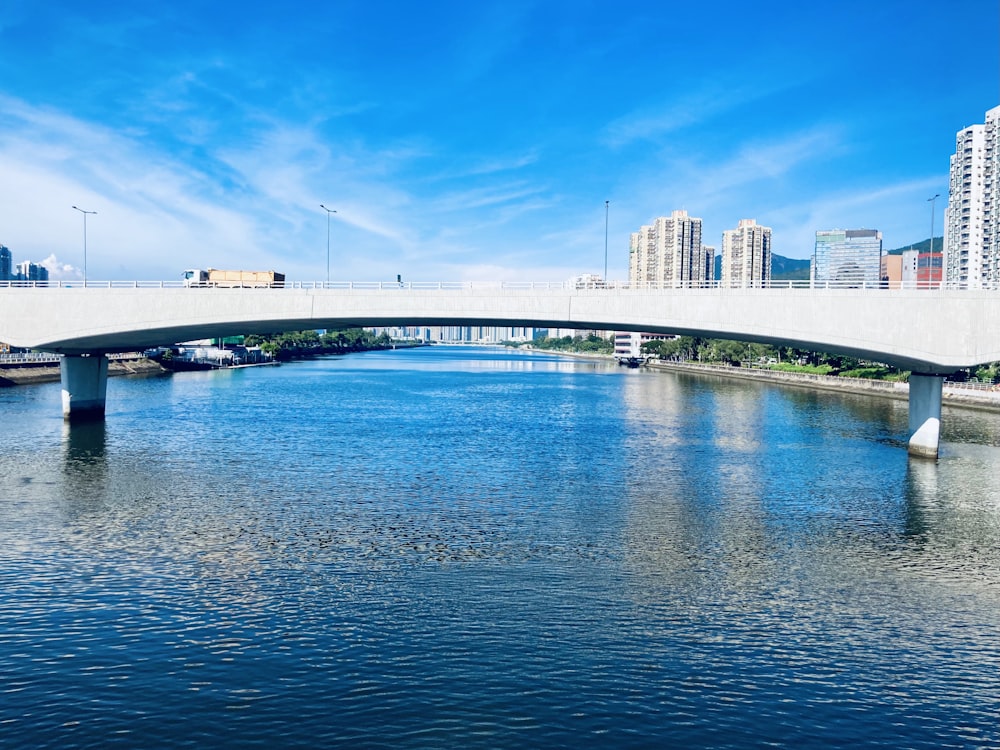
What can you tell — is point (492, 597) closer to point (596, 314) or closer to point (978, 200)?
point (596, 314)

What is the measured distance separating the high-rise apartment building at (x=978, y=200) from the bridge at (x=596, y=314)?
129964 mm

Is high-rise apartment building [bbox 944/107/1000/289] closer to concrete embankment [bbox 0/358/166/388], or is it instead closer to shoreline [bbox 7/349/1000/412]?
shoreline [bbox 7/349/1000/412]

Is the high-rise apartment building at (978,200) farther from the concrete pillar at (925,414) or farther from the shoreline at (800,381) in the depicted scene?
the concrete pillar at (925,414)

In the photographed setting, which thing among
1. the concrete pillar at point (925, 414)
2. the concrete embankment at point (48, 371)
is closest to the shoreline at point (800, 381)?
the concrete embankment at point (48, 371)

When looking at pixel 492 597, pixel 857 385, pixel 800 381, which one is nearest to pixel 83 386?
pixel 492 597

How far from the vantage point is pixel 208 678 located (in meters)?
15.8

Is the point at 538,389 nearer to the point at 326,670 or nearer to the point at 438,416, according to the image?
the point at 438,416

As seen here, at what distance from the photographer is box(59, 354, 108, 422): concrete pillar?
55.4 meters

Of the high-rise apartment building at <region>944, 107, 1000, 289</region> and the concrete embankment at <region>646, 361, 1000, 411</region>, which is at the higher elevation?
the high-rise apartment building at <region>944, 107, 1000, 289</region>

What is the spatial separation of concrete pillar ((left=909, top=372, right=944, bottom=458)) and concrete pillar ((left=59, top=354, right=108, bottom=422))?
56.0 meters

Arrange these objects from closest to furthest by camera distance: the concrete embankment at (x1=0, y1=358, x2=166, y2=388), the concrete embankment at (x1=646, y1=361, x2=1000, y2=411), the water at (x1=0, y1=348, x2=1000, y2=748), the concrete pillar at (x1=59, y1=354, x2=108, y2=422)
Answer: the water at (x1=0, y1=348, x2=1000, y2=748) → the concrete pillar at (x1=59, y1=354, x2=108, y2=422) → the concrete embankment at (x1=646, y1=361, x2=1000, y2=411) → the concrete embankment at (x1=0, y1=358, x2=166, y2=388)

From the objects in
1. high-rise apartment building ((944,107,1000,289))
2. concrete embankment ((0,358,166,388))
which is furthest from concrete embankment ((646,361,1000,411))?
concrete embankment ((0,358,166,388))

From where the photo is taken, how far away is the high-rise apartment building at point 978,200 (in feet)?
494

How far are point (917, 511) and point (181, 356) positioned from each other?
118824mm
